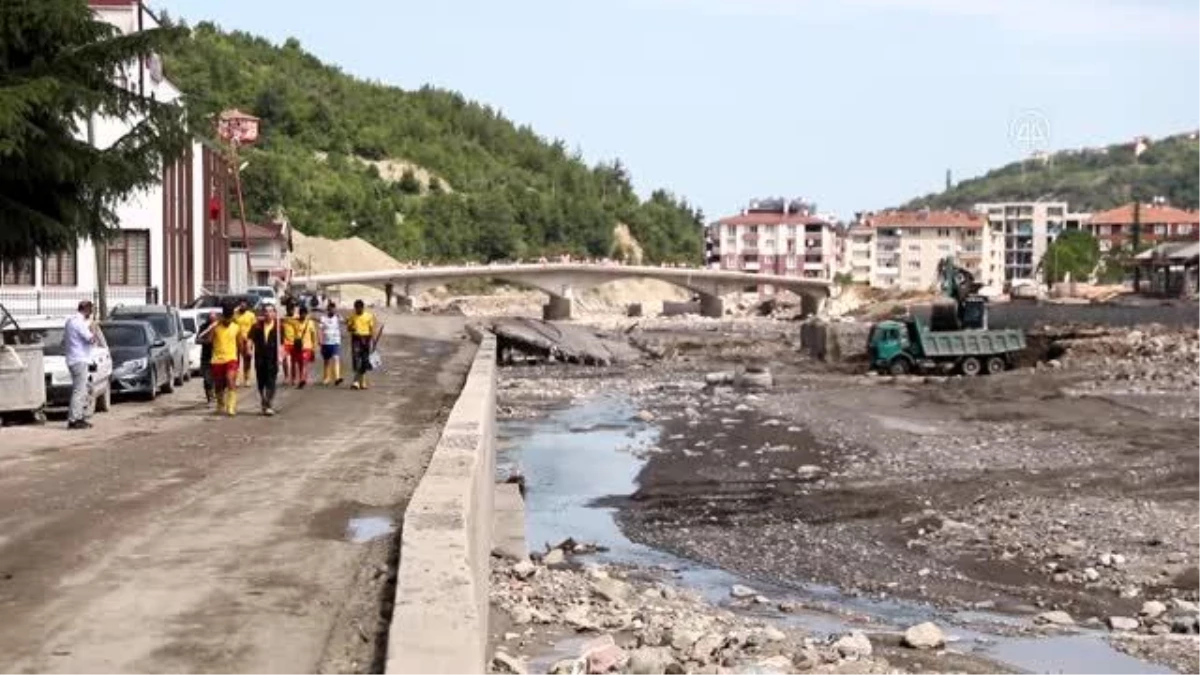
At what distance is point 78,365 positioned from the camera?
24.6 metres

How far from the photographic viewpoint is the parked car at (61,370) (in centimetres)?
2628

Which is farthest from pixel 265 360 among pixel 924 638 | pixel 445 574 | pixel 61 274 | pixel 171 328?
pixel 61 274

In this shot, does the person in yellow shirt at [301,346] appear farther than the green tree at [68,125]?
Yes

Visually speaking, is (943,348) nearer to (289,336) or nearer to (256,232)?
(289,336)

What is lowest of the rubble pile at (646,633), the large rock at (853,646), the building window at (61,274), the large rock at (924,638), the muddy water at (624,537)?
the muddy water at (624,537)

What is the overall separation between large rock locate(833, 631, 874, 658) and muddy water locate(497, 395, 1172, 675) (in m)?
1.25

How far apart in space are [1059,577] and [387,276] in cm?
11761

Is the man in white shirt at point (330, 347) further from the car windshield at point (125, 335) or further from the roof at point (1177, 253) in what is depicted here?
the roof at point (1177, 253)

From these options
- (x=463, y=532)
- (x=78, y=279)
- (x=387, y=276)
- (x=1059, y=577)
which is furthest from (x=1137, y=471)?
(x=387, y=276)

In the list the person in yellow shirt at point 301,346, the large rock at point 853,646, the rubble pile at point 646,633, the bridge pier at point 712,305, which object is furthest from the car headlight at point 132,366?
the bridge pier at point 712,305

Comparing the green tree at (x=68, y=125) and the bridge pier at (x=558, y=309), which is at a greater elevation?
the green tree at (x=68, y=125)

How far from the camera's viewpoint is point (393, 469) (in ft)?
61.8

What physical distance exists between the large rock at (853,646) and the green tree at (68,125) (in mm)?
11331

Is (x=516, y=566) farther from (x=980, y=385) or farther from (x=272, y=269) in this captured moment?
(x=272, y=269)
